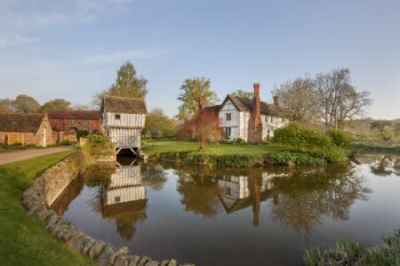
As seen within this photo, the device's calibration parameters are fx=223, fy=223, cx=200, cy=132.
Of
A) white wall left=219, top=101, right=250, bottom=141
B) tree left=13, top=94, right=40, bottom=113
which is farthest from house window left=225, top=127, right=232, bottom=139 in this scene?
tree left=13, top=94, right=40, bottom=113

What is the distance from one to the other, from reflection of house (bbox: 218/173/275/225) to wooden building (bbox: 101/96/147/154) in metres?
12.5

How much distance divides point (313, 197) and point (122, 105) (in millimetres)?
19703

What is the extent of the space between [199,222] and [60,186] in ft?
24.8

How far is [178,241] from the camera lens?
6.64 meters

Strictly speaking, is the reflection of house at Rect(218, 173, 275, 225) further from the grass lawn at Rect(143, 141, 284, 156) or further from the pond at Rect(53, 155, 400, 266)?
the grass lawn at Rect(143, 141, 284, 156)

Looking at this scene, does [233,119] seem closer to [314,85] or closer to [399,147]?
[314,85]

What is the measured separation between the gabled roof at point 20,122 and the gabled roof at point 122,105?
24.1ft

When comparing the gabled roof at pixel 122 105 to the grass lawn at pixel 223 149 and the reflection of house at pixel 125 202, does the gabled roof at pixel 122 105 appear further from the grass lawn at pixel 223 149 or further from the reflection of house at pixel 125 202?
the reflection of house at pixel 125 202

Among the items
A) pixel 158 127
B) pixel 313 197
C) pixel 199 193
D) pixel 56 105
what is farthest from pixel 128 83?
pixel 313 197

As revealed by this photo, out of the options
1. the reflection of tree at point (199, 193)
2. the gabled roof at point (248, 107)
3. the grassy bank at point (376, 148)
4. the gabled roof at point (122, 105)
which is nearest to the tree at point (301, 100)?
the gabled roof at point (248, 107)

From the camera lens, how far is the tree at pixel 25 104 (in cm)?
4825

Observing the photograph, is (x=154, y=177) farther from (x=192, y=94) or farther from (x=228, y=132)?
(x=192, y=94)

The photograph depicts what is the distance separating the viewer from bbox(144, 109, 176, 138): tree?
146ft

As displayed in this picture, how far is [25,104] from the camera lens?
4866cm
